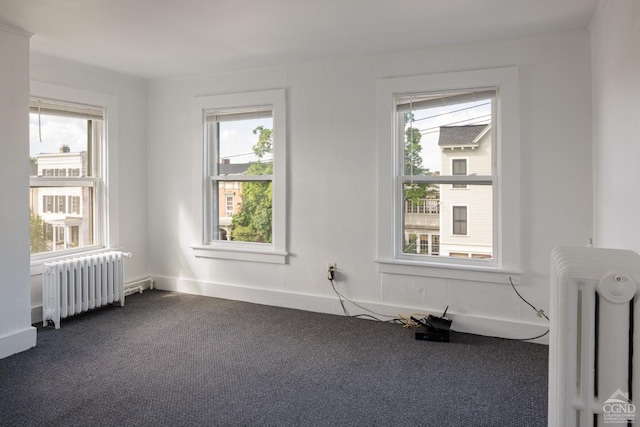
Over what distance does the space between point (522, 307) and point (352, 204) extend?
1711 mm

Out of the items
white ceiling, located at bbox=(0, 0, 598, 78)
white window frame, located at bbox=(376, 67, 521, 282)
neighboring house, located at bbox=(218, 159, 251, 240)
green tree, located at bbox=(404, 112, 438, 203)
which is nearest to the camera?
white ceiling, located at bbox=(0, 0, 598, 78)

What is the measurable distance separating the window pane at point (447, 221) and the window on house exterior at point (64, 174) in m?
3.26

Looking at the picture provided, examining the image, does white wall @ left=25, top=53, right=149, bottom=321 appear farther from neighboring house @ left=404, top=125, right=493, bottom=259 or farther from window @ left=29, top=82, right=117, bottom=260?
neighboring house @ left=404, top=125, right=493, bottom=259

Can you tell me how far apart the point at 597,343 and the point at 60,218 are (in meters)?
4.66

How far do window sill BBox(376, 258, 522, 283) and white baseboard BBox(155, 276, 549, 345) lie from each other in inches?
12.9

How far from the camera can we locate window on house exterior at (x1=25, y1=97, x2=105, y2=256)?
4285 mm

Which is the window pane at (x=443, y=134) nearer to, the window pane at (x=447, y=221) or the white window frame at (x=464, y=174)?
the white window frame at (x=464, y=174)

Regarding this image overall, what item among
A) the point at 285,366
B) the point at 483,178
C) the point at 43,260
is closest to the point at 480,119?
the point at 483,178

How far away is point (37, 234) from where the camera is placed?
4.35m

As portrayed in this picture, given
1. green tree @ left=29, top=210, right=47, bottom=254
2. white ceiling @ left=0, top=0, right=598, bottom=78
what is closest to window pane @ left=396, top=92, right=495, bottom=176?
white ceiling @ left=0, top=0, right=598, bottom=78

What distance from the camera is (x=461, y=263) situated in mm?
4035

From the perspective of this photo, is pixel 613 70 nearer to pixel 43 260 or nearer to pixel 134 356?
pixel 134 356

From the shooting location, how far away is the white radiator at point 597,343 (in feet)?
4.41

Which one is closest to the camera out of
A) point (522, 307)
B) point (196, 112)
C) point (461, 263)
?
point (522, 307)
